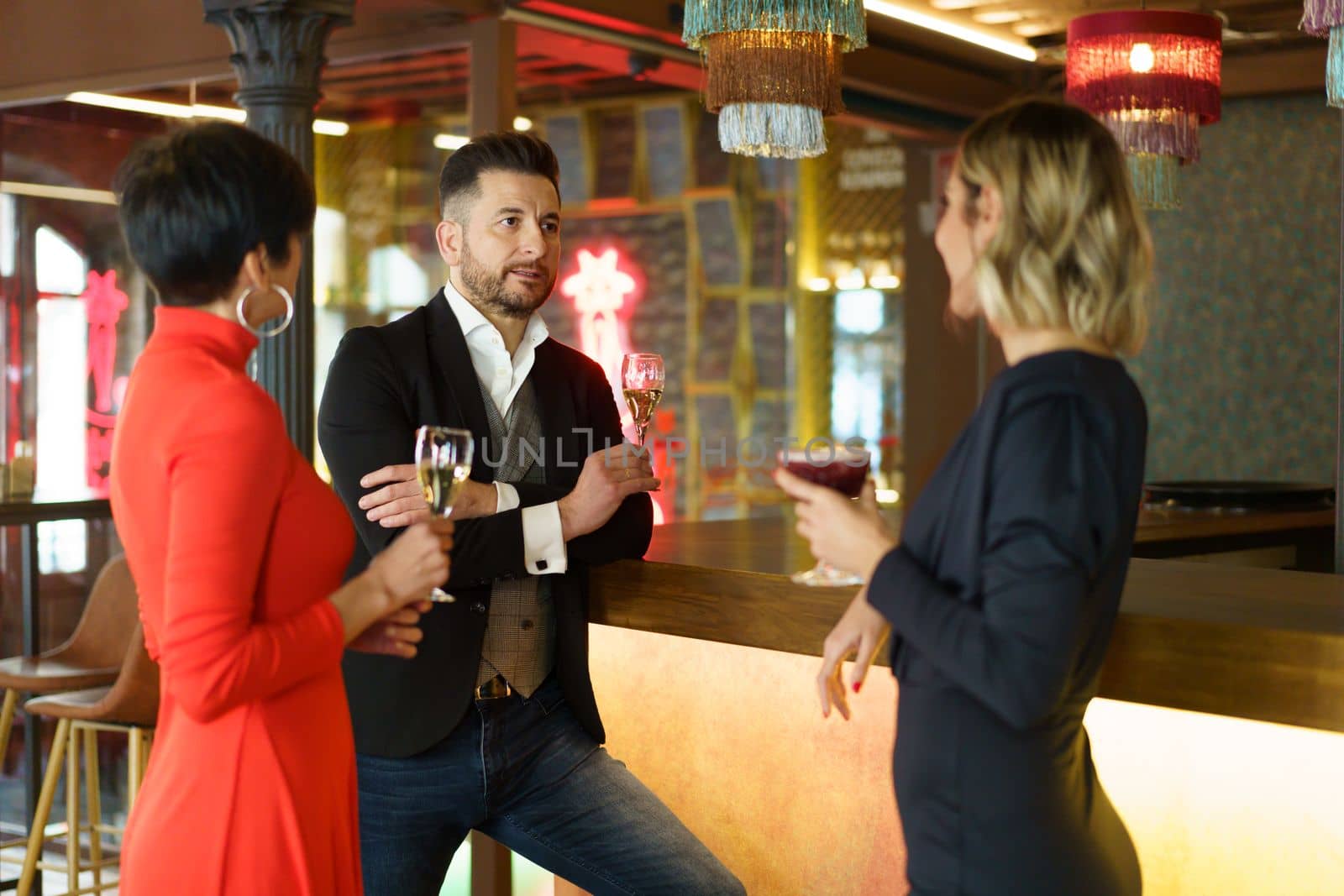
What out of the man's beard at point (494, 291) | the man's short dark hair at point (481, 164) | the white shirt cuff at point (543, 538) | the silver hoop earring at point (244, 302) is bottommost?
the white shirt cuff at point (543, 538)

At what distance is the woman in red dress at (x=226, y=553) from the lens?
1407mm

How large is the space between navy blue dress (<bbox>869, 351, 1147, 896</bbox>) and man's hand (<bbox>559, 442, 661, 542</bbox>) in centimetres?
72

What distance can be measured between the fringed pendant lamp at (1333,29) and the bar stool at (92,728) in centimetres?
292

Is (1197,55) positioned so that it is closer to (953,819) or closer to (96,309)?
(953,819)

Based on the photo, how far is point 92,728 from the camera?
12.6 feet

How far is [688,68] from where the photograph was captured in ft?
17.7

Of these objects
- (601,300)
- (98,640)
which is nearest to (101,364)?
(98,640)

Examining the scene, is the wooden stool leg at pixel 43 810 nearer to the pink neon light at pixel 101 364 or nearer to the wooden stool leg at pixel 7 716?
the wooden stool leg at pixel 7 716

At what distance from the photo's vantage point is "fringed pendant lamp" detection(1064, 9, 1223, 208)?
13.4 ft

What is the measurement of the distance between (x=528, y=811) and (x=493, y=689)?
20cm

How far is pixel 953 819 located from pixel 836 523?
314 mm

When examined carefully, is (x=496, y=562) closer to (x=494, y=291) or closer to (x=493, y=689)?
(x=493, y=689)

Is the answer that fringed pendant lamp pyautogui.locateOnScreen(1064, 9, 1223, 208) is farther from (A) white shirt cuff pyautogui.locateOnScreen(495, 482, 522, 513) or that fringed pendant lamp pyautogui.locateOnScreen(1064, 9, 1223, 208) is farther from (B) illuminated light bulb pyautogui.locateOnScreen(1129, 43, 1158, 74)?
(A) white shirt cuff pyautogui.locateOnScreen(495, 482, 522, 513)

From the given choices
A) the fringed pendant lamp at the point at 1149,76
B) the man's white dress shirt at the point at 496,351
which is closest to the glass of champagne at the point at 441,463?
the man's white dress shirt at the point at 496,351
